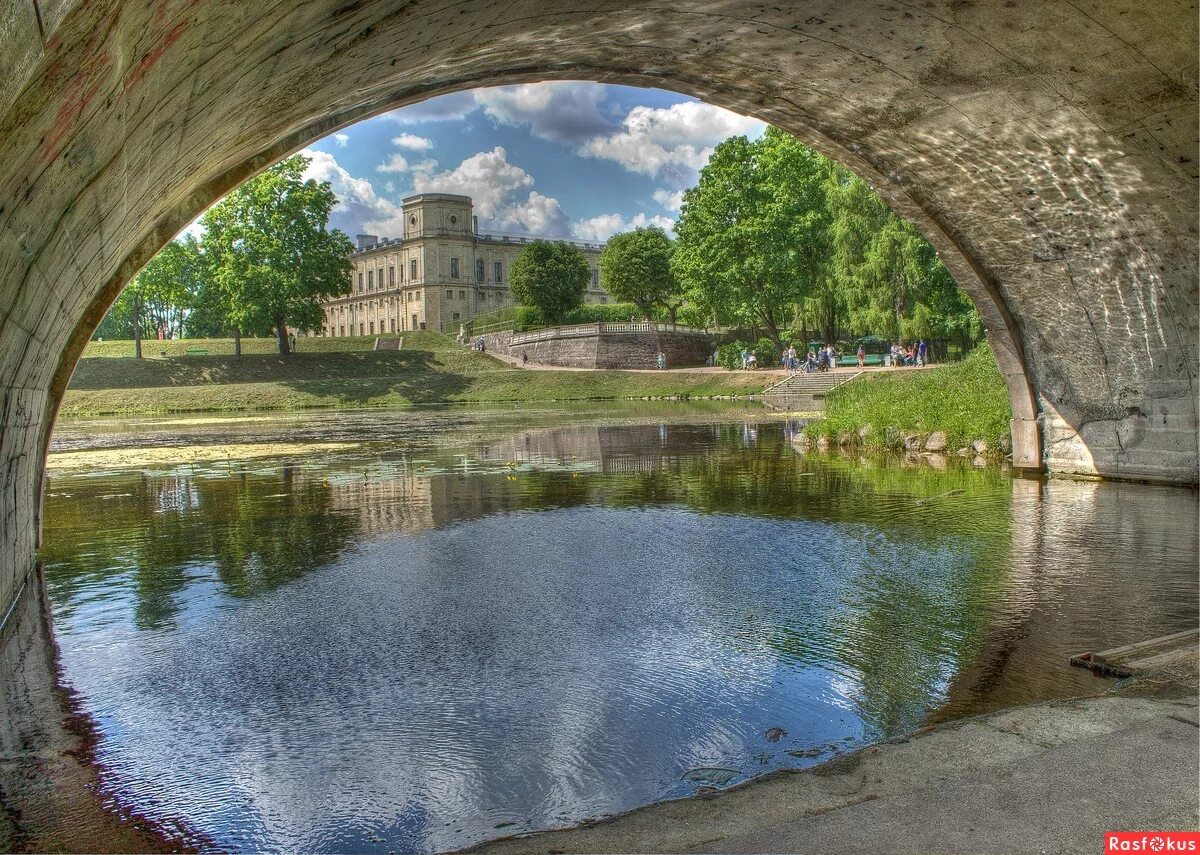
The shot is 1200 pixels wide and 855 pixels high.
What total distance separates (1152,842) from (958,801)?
65 cm

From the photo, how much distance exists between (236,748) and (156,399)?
5470 centimetres

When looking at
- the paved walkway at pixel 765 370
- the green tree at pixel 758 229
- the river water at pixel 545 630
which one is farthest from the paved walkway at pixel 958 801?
the green tree at pixel 758 229

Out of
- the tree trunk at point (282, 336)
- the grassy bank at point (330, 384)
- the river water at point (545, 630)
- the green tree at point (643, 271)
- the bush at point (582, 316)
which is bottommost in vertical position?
the river water at point (545, 630)

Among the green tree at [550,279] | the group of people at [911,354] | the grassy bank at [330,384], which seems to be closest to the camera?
the group of people at [911,354]

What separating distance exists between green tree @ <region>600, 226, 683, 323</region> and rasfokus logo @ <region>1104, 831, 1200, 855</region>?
269ft

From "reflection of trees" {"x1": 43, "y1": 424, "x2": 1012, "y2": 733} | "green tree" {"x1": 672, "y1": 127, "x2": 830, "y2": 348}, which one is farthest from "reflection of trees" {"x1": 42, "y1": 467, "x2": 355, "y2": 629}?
"green tree" {"x1": 672, "y1": 127, "x2": 830, "y2": 348}

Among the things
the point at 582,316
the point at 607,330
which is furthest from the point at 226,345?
the point at 607,330

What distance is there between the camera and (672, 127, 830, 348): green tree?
175 ft

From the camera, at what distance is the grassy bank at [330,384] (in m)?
53.9

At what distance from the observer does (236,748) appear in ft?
16.0

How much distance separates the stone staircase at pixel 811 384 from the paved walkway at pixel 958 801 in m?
38.5

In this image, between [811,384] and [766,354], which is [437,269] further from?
[811,384]

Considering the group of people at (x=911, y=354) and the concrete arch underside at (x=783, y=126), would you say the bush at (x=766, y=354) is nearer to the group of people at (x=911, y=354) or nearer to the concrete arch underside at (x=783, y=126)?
the group of people at (x=911, y=354)

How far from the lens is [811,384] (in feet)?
144
